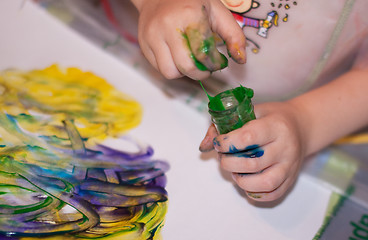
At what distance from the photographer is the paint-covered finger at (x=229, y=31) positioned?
50 centimetres

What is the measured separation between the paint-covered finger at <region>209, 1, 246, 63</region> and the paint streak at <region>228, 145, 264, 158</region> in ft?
0.36

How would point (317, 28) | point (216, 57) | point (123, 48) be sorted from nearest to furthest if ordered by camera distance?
1. point (216, 57)
2. point (317, 28)
3. point (123, 48)

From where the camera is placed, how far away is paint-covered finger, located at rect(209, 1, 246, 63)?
50cm

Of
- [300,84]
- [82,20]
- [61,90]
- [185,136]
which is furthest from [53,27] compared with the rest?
[300,84]

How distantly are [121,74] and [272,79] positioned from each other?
0.27m

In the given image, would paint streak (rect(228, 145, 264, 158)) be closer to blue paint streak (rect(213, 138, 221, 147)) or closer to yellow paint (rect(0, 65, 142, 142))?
blue paint streak (rect(213, 138, 221, 147))

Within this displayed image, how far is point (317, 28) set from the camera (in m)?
0.64

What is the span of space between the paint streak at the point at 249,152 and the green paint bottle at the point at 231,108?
3cm

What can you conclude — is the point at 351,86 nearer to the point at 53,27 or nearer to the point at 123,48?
the point at 123,48

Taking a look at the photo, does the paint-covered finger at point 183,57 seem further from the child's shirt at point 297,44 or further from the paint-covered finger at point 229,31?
the child's shirt at point 297,44

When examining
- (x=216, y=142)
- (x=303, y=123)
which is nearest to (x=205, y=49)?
(x=216, y=142)

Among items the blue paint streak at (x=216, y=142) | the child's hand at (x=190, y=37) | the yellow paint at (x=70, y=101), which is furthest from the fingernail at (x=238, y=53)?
the yellow paint at (x=70, y=101)

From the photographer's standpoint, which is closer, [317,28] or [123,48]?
[317,28]

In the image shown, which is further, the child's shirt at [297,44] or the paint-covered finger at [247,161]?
the child's shirt at [297,44]
